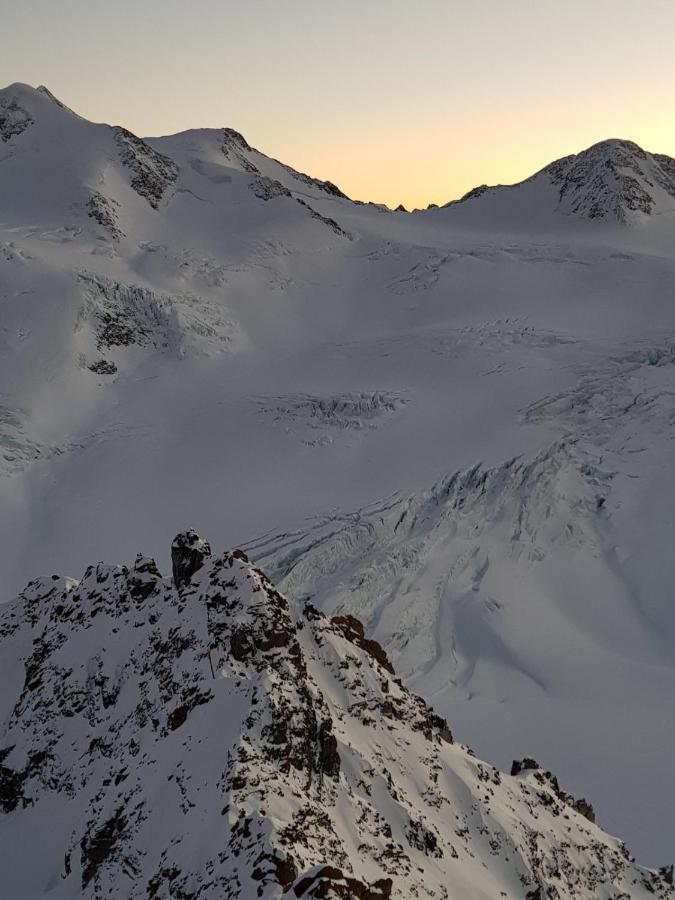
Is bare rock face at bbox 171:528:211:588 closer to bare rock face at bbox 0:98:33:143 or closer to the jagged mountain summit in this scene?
bare rock face at bbox 0:98:33:143

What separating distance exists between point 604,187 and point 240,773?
396 ft

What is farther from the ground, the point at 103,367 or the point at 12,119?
the point at 12,119

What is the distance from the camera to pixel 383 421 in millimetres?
78438

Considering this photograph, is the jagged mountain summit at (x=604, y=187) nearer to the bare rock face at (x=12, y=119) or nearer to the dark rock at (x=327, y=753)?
the bare rock face at (x=12, y=119)

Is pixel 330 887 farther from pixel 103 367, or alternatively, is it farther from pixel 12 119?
pixel 12 119

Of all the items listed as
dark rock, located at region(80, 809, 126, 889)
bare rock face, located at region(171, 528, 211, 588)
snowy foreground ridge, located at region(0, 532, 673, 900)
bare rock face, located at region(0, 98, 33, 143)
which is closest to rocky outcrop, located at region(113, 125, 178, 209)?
bare rock face, located at region(0, 98, 33, 143)

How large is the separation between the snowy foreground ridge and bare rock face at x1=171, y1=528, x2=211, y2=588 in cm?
8

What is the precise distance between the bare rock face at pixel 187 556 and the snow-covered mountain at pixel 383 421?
25.5 metres

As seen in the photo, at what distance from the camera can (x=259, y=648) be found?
84.9ft

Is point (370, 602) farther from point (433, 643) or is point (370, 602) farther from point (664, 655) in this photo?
point (664, 655)

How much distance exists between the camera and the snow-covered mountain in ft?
190

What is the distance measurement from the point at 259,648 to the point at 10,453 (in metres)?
53.2

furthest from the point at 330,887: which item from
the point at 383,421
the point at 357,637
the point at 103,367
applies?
the point at 103,367

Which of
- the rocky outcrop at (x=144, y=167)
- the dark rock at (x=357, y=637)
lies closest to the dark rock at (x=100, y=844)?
the dark rock at (x=357, y=637)
